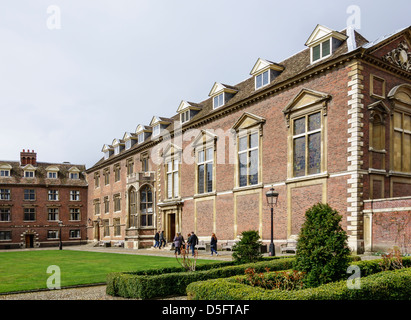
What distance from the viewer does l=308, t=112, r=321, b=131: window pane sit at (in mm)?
24641

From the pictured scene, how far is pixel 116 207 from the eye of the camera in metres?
53.6

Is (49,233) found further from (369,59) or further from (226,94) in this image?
(369,59)

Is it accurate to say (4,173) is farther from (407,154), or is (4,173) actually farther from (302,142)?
(407,154)

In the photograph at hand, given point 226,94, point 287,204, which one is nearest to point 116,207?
point 226,94

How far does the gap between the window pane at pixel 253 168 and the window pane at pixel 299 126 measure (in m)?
4.22

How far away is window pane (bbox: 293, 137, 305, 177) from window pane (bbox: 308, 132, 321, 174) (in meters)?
0.55

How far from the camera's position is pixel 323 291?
8352mm


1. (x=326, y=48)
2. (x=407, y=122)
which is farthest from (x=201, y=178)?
(x=407, y=122)

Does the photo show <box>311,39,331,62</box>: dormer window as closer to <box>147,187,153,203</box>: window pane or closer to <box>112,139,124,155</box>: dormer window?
<box>147,187,153,203</box>: window pane

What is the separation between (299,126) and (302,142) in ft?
3.55

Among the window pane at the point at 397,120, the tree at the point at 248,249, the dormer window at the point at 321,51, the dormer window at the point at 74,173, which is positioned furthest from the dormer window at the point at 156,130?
the tree at the point at 248,249

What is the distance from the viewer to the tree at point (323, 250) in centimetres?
983


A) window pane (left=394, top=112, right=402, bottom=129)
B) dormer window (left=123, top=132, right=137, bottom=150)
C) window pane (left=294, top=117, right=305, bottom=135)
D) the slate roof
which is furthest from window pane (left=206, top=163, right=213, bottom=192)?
dormer window (left=123, top=132, right=137, bottom=150)

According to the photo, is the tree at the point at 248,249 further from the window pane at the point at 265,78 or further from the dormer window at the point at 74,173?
the dormer window at the point at 74,173
